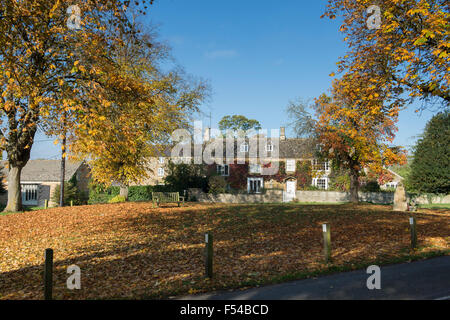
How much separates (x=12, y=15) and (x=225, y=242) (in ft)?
36.7

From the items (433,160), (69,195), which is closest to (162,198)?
(69,195)

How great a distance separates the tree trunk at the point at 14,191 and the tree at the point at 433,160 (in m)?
40.7

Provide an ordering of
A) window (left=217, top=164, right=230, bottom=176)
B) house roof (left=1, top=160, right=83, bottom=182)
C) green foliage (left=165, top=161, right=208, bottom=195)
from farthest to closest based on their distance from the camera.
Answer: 1. window (left=217, top=164, right=230, bottom=176)
2. house roof (left=1, top=160, right=83, bottom=182)
3. green foliage (left=165, top=161, right=208, bottom=195)

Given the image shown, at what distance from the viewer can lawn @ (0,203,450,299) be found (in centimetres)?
716

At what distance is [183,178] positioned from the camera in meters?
33.8

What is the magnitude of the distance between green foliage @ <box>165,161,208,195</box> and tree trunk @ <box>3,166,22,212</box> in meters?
16.3

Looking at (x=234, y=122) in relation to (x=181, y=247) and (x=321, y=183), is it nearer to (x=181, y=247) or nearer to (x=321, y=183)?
(x=321, y=183)

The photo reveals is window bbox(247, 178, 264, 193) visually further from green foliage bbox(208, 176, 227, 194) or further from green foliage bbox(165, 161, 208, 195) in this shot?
green foliage bbox(165, 161, 208, 195)

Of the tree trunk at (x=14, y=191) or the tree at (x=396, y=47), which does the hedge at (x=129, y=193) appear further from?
the tree at (x=396, y=47)

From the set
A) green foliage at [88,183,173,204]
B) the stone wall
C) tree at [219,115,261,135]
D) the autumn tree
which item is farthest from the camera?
tree at [219,115,261,135]

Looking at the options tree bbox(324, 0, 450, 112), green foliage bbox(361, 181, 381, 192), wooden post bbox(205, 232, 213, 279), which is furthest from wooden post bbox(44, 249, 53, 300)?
green foliage bbox(361, 181, 381, 192)

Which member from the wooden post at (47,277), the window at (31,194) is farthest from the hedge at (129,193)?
the wooden post at (47,277)

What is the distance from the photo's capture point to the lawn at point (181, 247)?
7164 millimetres

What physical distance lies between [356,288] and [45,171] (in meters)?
43.7
